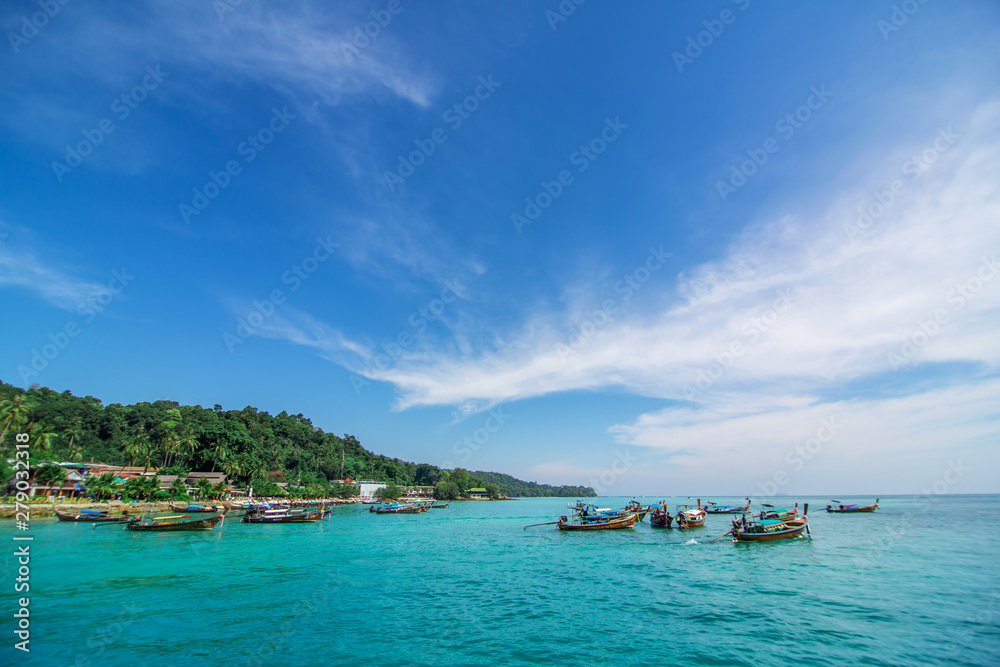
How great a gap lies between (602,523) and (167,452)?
3215 inches

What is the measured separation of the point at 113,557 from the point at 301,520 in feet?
99.3

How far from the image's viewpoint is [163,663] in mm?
12133

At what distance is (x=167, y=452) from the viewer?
80938mm

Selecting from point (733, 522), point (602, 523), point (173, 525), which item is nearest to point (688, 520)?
point (602, 523)

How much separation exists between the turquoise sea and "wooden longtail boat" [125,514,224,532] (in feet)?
22.0

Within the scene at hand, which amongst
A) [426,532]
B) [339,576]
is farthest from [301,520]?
[339,576]

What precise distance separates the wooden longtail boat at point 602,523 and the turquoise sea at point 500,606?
14.6 meters

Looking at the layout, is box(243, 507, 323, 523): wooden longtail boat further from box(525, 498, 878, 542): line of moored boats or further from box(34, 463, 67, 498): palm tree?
box(525, 498, 878, 542): line of moored boats

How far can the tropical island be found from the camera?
187 feet

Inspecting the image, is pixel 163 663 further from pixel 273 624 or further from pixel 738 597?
pixel 738 597

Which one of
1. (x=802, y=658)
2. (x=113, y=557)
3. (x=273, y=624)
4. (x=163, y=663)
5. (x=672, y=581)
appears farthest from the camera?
(x=113, y=557)

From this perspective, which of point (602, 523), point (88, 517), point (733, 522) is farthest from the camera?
point (602, 523)

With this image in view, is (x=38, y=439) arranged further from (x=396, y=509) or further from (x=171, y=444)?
(x=396, y=509)

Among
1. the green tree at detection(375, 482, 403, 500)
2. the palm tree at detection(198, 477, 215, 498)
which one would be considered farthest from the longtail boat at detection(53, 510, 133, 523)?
the green tree at detection(375, 482, 403, 500)
